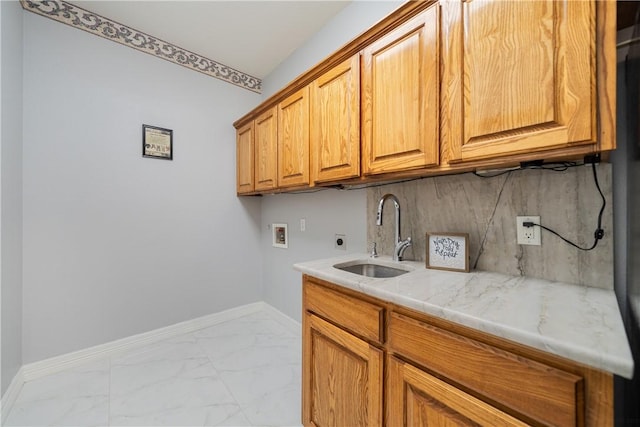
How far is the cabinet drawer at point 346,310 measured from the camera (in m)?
1.01

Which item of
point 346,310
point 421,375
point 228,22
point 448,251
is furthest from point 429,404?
point 228,22

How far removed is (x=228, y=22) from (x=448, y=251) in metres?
2.47

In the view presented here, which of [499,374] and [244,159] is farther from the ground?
[244,159]

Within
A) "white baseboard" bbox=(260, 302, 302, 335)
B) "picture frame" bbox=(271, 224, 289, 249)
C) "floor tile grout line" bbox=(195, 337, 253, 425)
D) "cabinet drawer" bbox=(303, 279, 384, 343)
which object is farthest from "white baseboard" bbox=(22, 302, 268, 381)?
"cabinet drawer" bbox=(303, 279, 384, 343)

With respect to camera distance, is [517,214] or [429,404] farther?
[517,214]

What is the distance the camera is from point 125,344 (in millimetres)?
2186

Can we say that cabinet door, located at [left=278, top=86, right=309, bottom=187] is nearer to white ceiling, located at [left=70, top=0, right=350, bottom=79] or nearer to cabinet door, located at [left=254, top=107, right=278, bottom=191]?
cabinet door, located at [left=254, top=107, right=278, bottom=191]

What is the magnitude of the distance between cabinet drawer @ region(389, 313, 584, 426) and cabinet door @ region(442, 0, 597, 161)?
67 cm

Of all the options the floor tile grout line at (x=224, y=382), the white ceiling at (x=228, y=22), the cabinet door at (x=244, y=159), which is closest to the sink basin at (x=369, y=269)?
the floor tile grout line at (x=224, y=382)

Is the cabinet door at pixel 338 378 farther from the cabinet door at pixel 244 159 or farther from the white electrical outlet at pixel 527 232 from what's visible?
the cabinet door at pixel 244 159

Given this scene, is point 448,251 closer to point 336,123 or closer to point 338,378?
point 338,378

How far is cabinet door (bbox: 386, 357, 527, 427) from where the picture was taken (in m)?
0.72

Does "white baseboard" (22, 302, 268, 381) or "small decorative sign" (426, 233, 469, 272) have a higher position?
"small decorative sign" (426, 233, 469, 272)

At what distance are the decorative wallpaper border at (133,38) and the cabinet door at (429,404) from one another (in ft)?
10.00
